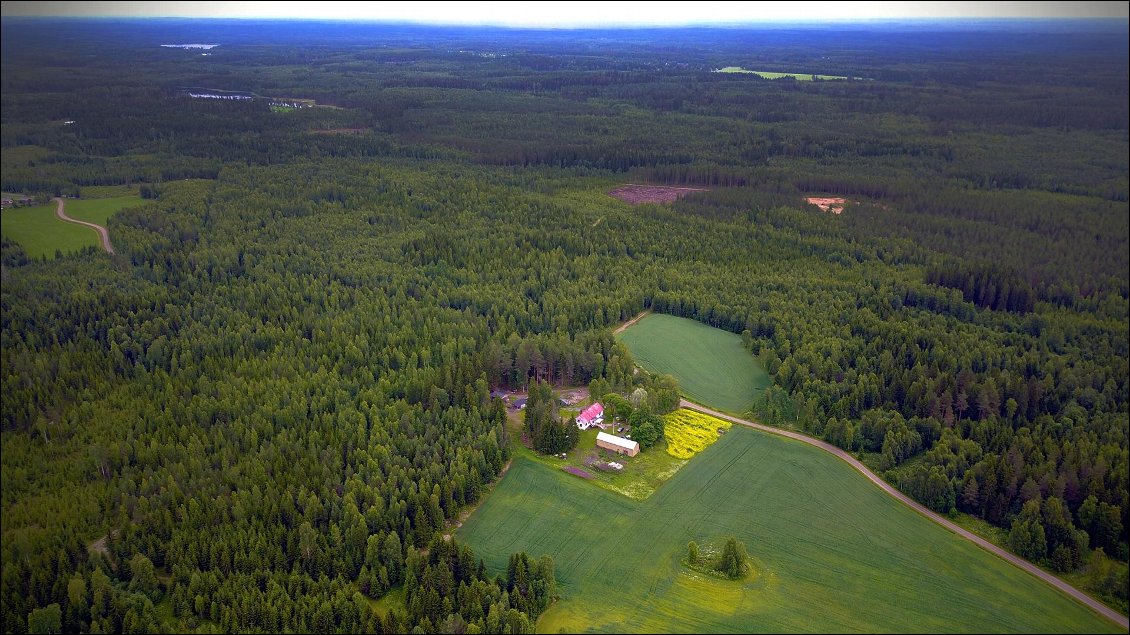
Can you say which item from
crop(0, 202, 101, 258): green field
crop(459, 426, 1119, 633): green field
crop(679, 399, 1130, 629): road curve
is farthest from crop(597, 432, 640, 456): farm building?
crop(0, 202, 101, 258): green field

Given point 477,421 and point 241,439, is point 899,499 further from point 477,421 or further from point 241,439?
point 241,439

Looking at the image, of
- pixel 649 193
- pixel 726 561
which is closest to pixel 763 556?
pixel 726 561

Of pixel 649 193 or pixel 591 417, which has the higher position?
pixel 649 193

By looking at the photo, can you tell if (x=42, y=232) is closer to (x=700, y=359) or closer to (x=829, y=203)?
(x=700, y=359)

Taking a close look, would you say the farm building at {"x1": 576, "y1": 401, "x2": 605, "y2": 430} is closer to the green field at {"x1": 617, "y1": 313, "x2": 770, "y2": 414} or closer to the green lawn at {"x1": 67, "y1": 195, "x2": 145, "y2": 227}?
the green field at {"x1": 617, "y1": 313, "x2": 770, "y2": 414}

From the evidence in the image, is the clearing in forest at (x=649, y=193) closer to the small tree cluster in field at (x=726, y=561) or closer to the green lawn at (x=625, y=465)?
the green lawn at (x=625, y=465)

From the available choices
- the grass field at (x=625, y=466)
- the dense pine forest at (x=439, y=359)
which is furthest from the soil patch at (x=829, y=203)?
the grass field at (x=625, y=466)
